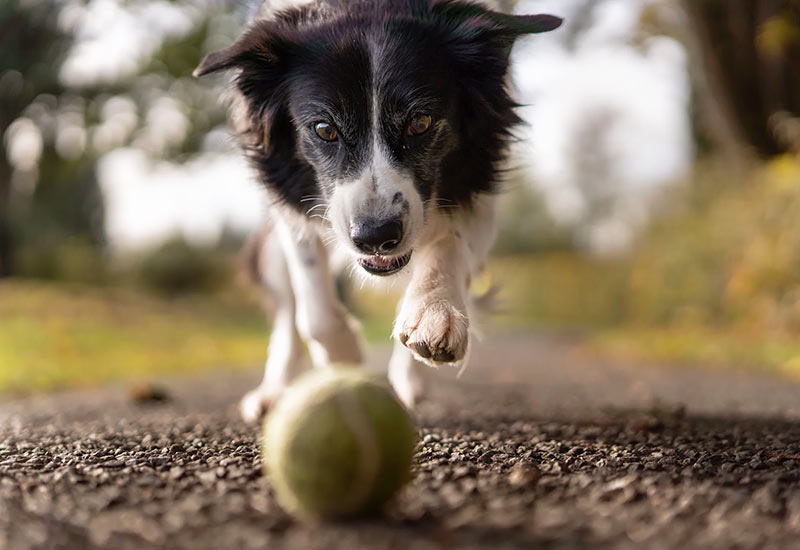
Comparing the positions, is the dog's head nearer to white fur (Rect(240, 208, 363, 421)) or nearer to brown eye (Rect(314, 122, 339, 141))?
brown eye (Rect(314, 122, 339, 141))

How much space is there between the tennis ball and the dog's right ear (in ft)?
6.19

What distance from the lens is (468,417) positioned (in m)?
3.71

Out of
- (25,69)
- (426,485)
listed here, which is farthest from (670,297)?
(25,69)

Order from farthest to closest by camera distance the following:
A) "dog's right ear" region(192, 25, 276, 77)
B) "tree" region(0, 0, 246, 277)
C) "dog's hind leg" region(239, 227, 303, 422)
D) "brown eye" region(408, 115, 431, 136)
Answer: "tree" region(0, 0, 246, 277) < "dog's hind leg" region(239, 227, 303, 422) < "dog's right ear" region(192, 25, 276, 77) < "brown eye" region(408, 115, 431, 136)

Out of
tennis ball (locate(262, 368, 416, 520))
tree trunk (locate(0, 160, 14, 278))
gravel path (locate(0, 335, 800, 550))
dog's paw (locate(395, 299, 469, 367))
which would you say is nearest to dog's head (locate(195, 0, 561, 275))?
dog's paw (locate(395, 299, 469, 367))

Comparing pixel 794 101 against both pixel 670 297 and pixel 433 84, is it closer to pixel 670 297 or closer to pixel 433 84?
pixel 670 297

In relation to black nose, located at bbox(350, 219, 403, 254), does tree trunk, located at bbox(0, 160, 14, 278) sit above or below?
below

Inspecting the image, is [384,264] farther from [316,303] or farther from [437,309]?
[316,303]

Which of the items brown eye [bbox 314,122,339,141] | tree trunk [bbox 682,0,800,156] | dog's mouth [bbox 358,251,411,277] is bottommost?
dog's mouth [bbox 358,251,411,277]

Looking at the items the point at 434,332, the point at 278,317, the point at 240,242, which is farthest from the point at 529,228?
the point at 434,332

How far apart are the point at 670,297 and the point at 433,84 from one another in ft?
34.7

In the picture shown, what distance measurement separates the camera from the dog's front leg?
8.68 ft

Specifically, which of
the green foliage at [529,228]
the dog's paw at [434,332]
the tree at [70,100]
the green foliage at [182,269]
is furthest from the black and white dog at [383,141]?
the green foliage at [529,228]

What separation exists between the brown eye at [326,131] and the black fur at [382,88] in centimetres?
3
